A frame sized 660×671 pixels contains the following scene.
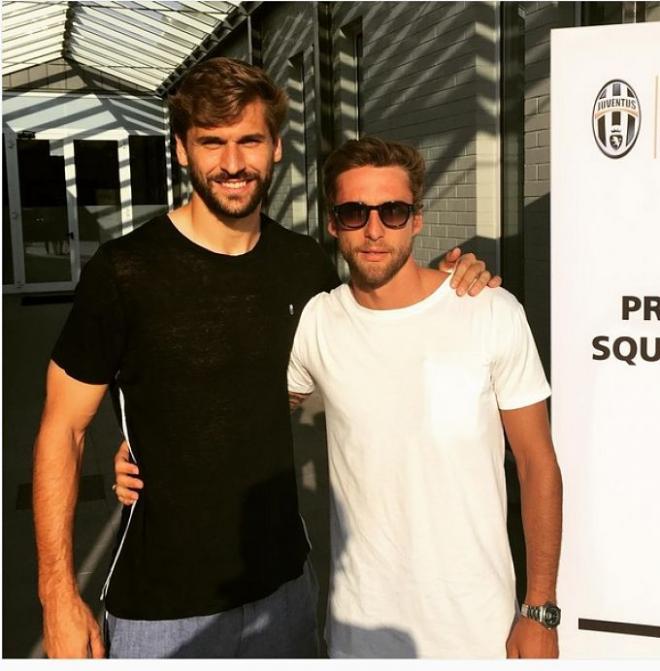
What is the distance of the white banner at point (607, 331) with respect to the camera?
8.74 ft

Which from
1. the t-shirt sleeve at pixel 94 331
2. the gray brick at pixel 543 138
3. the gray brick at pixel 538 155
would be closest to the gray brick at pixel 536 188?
the gray brick at pixel 538 155

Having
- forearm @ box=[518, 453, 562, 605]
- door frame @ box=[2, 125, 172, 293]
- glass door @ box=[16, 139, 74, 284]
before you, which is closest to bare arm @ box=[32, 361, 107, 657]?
forearm @ box=[518, 453, 562, 605]

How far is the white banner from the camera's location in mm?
2664

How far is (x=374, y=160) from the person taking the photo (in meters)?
2.20

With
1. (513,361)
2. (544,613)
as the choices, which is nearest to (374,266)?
(513,361)

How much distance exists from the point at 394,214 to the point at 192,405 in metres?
0.74

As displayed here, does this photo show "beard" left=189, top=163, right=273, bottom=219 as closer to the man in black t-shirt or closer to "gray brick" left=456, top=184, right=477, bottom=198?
the man in black t-shirt

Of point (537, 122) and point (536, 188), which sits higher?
point (537, 122)

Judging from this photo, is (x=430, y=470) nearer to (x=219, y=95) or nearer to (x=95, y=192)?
(x=219, y=95)

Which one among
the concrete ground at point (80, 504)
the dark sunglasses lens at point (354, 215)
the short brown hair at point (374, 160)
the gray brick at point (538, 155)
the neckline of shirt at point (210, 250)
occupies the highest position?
the gray brick at point (538, 155)

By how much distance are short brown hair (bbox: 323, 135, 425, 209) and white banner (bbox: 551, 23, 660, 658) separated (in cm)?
72

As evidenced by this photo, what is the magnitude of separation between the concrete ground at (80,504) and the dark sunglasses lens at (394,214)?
8.44 feet

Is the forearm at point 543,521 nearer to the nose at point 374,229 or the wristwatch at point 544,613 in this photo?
the wristwatch at point 544,613

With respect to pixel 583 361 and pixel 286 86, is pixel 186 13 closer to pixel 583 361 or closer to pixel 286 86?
pixel 286 86
